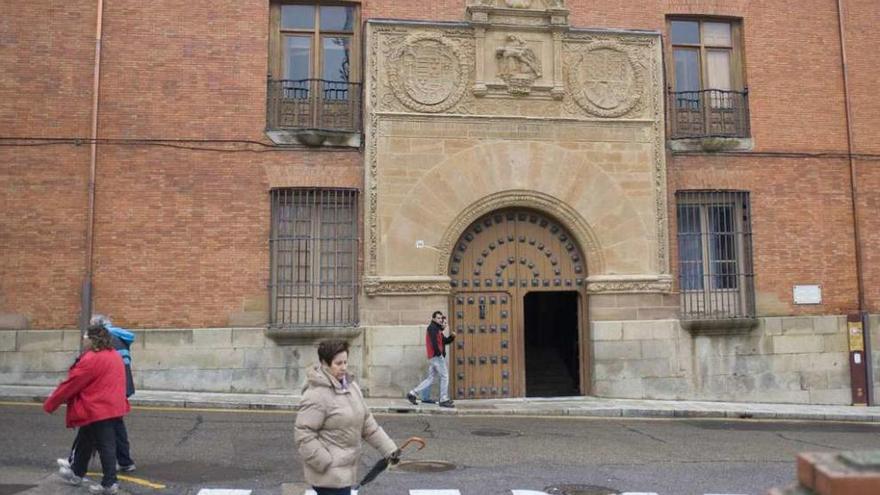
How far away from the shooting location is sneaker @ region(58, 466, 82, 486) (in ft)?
23.8

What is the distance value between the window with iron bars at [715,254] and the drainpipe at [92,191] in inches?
428

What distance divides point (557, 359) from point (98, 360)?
1112cm

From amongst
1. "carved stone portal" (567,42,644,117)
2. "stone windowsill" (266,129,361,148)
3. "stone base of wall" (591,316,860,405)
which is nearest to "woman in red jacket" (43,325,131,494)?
"stone windowsill" (266,129,361,148)

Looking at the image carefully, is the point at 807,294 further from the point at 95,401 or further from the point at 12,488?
the point at 12,488

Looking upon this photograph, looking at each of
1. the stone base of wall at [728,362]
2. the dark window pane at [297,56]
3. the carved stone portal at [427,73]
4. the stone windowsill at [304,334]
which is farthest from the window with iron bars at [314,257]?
the stone base of wall at [728,362]

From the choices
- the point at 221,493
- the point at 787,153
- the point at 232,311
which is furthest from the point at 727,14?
the point at 221,493

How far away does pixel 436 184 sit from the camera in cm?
1453

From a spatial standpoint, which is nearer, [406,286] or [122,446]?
[122,446]

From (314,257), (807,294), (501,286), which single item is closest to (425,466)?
(501,286)

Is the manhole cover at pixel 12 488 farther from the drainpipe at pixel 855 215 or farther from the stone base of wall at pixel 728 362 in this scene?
the drainpipe at pixel 855 215

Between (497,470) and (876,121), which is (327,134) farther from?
(876,121)

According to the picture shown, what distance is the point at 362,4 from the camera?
1491 cm

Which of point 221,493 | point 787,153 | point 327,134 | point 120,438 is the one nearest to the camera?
point 221,493

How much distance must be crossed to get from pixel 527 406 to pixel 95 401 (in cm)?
806
